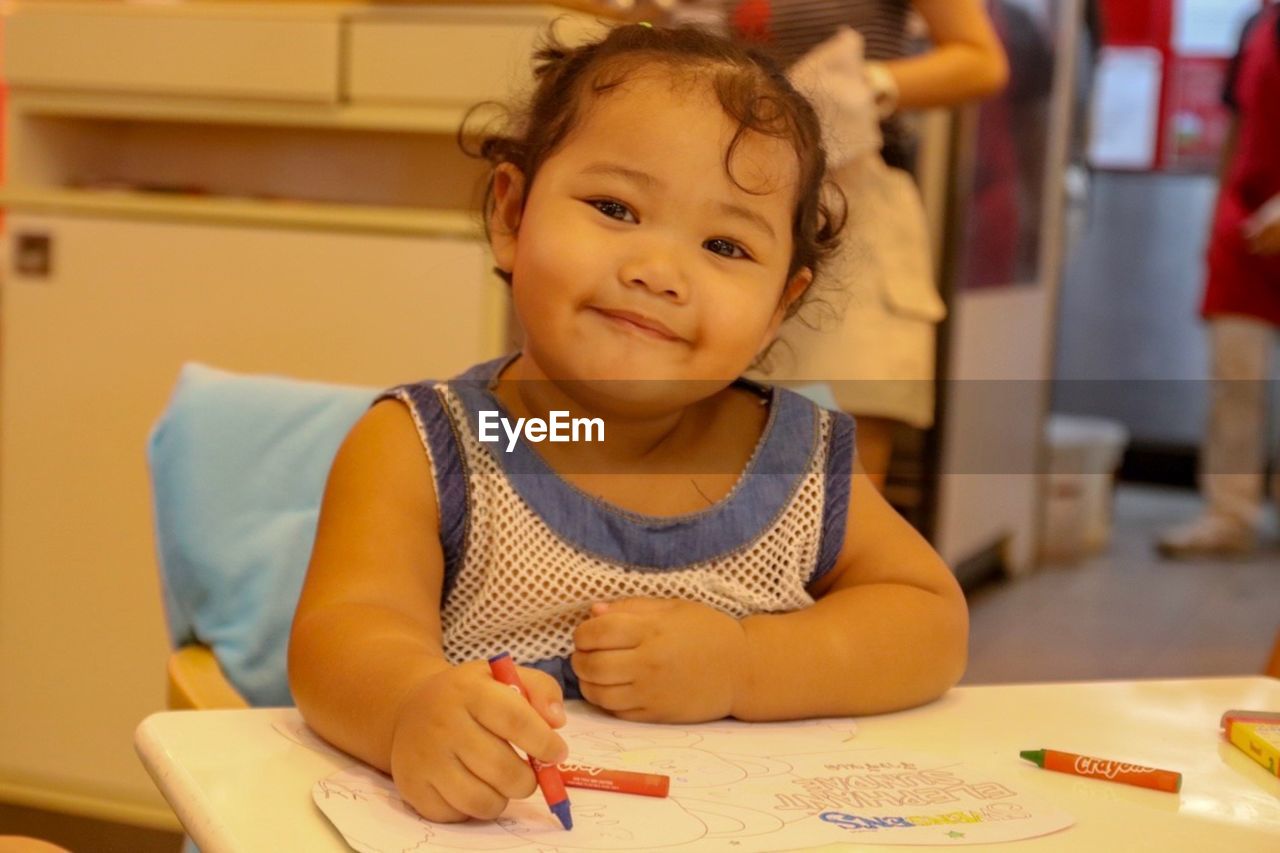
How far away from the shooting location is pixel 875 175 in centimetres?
199

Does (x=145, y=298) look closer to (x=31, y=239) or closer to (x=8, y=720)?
(x=31, y=239)

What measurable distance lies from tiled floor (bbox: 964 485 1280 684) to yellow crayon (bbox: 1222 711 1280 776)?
1982 millimetres

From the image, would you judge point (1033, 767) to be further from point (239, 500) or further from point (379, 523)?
point (239, 500)

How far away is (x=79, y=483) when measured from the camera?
228cm

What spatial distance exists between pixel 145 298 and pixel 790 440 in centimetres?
142

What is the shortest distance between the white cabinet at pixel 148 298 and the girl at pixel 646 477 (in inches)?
40.8

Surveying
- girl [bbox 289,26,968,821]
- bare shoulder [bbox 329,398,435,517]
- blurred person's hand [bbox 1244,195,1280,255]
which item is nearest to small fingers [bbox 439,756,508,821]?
girl [bbox 289,26,968,821]

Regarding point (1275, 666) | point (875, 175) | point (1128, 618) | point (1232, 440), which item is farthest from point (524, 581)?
point (1232, 440)

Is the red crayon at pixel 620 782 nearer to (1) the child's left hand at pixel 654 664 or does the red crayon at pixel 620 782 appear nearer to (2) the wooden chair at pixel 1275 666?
(1) the child's left hand at pixel 654 664

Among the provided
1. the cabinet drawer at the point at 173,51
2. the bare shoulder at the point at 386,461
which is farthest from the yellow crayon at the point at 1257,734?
the cabinet drawer at the point at 173,51

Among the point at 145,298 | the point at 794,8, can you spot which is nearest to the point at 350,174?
the point at 145,298

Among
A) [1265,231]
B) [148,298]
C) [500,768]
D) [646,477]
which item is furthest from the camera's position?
[1265,231]

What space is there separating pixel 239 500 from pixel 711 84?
0.61m

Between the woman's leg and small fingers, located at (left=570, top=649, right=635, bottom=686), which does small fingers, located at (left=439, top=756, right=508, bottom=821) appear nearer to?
small fingers, located at (left=570, top=649, right=635, bottom=686)
